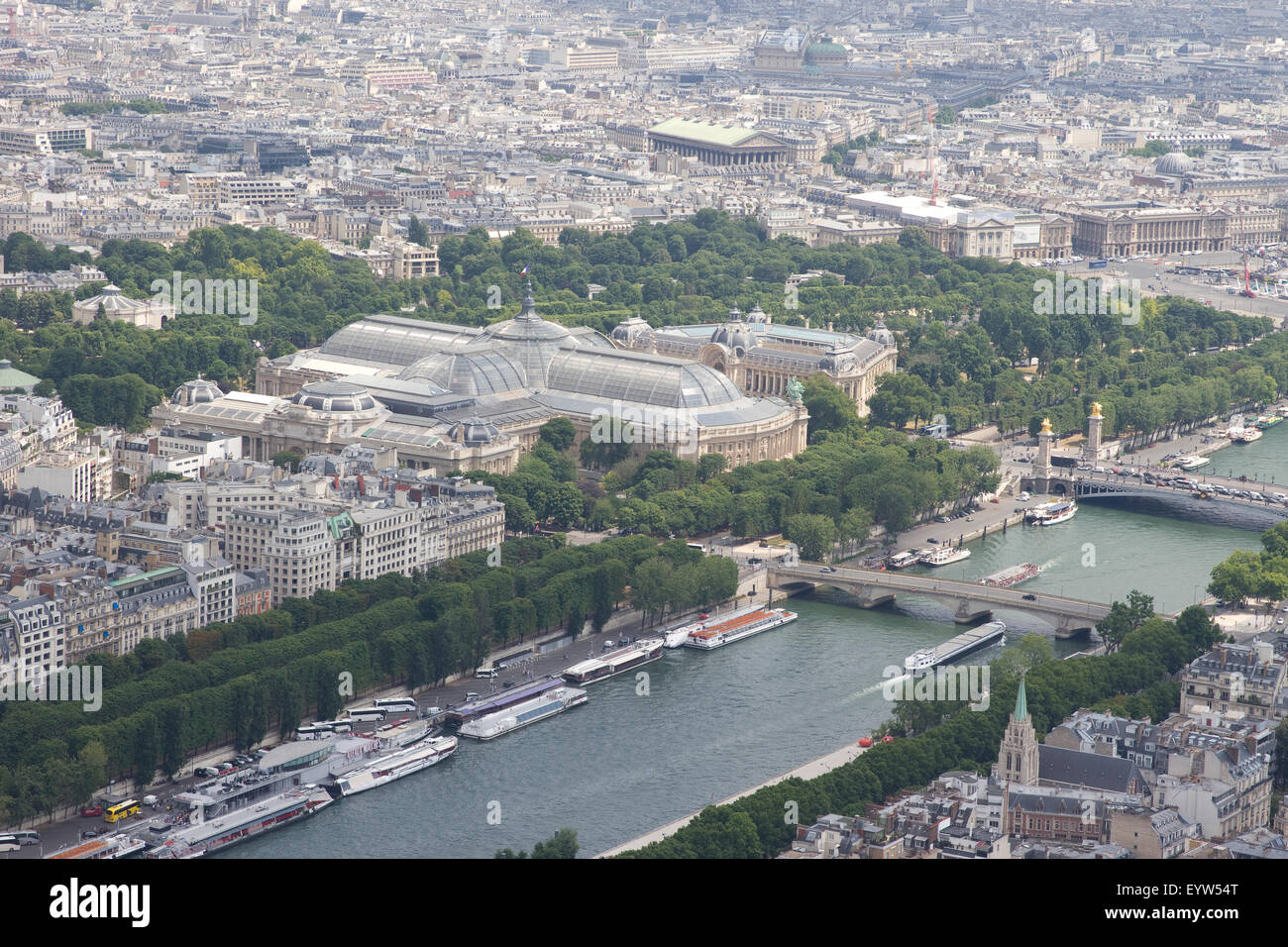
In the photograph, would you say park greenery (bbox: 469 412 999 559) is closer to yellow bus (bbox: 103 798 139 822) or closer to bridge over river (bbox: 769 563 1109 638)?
bridge over river (bbox: 769 563 1109 638)

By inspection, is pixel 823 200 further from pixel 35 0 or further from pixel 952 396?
pixel 35 0

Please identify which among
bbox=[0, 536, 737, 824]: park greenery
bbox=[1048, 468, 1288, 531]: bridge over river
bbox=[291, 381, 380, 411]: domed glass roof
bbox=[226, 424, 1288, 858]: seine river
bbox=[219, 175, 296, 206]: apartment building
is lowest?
bbox=[226, 424, 1288, 858]: seine river

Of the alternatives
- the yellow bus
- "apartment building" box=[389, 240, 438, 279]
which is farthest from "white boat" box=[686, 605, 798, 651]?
"apartment building" box=[389, 240, 438, 279]

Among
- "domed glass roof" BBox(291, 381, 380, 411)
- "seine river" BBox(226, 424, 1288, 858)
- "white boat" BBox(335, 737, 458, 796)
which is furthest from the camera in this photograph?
"domed glass roof" BBox(291, 381, 380, 411)

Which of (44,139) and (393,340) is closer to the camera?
(393,340)

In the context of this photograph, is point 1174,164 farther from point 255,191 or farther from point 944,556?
point 944,556

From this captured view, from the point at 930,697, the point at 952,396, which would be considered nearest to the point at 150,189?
the point at 952,396

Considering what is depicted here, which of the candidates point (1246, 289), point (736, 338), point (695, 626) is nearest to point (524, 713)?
point (695, 626)
